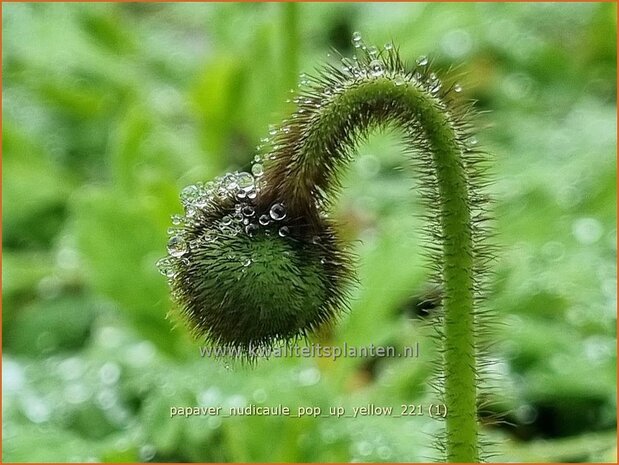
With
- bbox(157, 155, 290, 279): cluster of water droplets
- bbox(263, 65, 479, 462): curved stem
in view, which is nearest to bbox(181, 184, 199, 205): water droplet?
bbox(157, 155, 290, 279): cluster of water droplets

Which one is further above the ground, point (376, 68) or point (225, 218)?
point (376, 68)

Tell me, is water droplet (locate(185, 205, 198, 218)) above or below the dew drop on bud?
below

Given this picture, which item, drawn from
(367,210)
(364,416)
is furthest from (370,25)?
(364,416)

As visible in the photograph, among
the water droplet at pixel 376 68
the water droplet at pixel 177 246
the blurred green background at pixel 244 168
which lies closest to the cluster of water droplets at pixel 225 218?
the water droplet at pixel 177 246

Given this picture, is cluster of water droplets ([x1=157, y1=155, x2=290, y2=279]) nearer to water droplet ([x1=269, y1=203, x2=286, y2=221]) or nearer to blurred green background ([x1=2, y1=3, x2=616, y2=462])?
water droplet ([x1=269, y1=203, x2=286, y2=221])

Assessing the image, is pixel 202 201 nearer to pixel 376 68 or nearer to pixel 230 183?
pixel 230 183

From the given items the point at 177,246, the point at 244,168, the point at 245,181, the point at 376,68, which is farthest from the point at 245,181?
the point at 244,168
